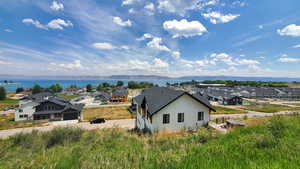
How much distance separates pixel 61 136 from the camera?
28.7 feet

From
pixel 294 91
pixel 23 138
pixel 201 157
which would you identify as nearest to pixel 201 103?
pixel 201 157

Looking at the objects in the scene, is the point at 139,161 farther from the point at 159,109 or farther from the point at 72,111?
the point at 72,111

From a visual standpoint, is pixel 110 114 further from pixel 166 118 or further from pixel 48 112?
pixel 166 118

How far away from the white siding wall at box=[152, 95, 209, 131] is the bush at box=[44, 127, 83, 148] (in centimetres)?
896

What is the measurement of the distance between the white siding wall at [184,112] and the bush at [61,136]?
29.4 ft

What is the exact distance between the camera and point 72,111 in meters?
38.0

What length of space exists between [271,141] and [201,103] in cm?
1460

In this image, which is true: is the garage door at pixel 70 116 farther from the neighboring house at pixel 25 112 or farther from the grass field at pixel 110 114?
the neighboring house at pixel 25 112

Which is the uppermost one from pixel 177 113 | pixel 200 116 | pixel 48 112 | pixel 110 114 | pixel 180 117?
pixel 177 113

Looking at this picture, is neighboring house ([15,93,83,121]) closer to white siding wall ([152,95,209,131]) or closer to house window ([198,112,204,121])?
white siding wall ([152,95,209,131])

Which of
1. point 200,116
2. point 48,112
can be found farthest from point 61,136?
point 48,112

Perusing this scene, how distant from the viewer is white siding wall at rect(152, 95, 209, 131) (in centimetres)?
1603

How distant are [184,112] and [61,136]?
13.8 metres

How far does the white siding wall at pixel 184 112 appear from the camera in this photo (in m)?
16.0
